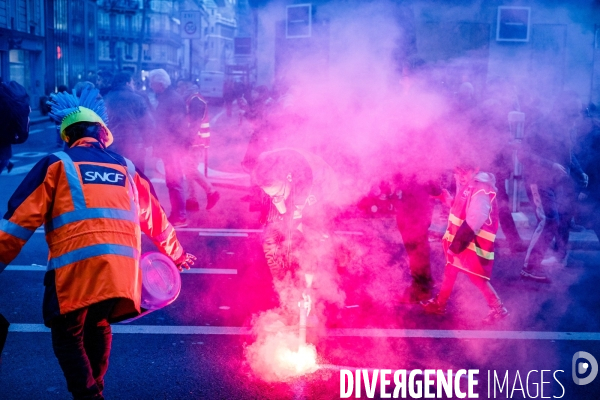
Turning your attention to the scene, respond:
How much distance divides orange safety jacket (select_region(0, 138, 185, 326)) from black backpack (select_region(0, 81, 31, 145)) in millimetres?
4124

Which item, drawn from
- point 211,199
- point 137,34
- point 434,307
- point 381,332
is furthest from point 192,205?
point 137,34

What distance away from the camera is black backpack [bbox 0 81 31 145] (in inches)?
246

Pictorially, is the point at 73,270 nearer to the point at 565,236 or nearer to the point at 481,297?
the point at 481,297

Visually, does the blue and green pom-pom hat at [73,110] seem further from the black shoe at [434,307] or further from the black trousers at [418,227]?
the black shoe at [434,307]

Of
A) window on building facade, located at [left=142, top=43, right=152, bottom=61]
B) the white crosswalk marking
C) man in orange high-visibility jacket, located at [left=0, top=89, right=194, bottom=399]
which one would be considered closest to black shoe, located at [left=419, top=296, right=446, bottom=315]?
the white crosswalk marking

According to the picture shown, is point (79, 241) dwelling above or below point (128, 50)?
below

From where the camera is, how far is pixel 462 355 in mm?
3725

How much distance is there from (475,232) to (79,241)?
97.5 inches

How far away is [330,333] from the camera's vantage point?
4.01 m

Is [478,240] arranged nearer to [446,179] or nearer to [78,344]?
[446,179]

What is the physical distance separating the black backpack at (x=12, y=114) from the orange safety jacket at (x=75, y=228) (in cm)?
412

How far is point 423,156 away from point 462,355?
1438 mm

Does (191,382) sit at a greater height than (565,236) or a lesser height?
lesser

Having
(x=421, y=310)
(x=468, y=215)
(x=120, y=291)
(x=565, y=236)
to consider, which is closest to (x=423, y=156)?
(x=468, y=215)
